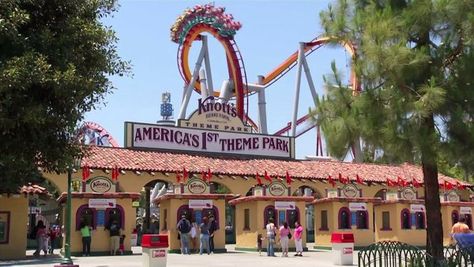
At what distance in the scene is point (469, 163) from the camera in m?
12.6

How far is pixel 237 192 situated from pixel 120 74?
24499 mm

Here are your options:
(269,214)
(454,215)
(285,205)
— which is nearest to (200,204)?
(269,214)

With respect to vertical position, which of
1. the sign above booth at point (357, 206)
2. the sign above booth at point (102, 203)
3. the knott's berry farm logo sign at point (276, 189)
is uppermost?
the knott's berry farm logo sign at point (276, 189)

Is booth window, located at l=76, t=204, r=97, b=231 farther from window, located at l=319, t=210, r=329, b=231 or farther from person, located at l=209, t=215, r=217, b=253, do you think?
window, located at l=319, t=210, r=329, b=231

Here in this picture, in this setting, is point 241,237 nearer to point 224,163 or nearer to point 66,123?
point 224,163

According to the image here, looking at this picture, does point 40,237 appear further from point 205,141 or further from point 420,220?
point 420,220

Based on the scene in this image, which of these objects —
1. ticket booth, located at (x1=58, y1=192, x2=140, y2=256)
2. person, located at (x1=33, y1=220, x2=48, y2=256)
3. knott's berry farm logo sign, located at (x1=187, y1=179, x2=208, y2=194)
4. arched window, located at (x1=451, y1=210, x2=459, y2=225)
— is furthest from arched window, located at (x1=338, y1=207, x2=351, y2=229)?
person, located at (x1=33, y1=220, x2=48, y2=256)

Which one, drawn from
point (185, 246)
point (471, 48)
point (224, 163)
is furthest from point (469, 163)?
point (224, 163)

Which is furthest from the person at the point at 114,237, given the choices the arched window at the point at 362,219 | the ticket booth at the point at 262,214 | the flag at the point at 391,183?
the flag at the point at 391,183

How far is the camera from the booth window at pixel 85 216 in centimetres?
2531

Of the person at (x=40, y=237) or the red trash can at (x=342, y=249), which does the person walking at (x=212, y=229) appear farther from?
the red trash can at (x=342, y=249)

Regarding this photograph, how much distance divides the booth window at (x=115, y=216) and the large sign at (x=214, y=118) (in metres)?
9.93

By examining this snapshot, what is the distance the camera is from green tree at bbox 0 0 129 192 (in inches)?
357

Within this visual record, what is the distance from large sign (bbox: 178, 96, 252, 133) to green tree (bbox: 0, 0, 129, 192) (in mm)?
24818
